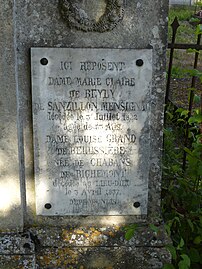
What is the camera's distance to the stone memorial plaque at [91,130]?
8.79 feet

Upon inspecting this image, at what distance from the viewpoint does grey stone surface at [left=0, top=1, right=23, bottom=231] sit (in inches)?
101

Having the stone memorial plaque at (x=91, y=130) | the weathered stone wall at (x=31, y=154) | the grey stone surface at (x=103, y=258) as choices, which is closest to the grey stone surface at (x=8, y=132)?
the weathered stone wall at (x=31, y=154)

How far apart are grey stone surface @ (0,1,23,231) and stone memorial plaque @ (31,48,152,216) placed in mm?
123

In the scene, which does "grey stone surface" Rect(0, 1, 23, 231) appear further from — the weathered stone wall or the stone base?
the stone base

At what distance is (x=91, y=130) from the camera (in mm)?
2785

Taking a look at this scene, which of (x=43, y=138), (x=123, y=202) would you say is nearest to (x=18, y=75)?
(x=43, y=138)

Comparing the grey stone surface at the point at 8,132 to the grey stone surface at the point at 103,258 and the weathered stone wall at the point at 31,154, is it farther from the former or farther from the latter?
the grey stone surface at the point at 103,258

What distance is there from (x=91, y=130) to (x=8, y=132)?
486mm

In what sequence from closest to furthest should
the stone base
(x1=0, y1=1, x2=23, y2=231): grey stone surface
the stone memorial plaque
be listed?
(x1=0, y1=1, x2=23, y2=231): grey stone surface → the stone memorial plaque → the stone base

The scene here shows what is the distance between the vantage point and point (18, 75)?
2.69 meters

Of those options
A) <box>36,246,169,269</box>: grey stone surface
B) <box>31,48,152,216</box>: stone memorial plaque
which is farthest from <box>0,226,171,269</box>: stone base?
<box>31,48,152,216</box>: stone memorial plaque

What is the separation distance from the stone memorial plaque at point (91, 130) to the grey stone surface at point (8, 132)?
0.40 feet

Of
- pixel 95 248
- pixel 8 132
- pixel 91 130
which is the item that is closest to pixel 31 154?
pixel 8 132

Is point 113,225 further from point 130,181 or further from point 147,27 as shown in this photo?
point 147,27
